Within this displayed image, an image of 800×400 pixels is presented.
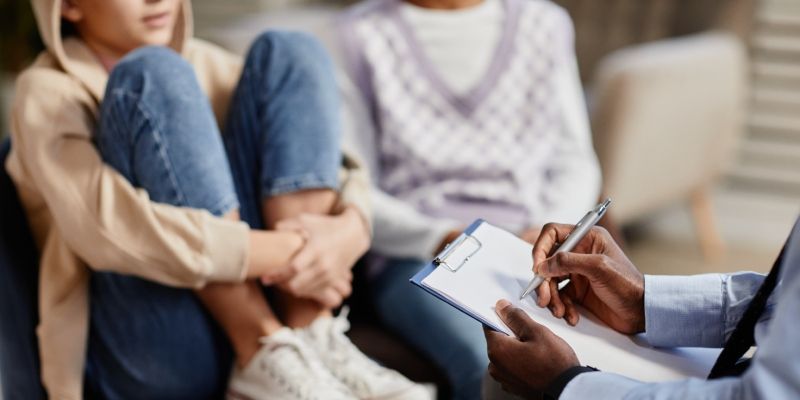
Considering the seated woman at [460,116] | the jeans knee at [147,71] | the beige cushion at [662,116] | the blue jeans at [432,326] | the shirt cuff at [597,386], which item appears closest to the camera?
the shirt cuff at [597,386]

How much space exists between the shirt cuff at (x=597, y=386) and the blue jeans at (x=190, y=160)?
1.33ft

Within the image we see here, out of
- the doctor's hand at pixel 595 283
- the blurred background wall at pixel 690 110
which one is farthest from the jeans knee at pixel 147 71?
the blurred background wall at pixel 690 110

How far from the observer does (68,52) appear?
3.19 ft

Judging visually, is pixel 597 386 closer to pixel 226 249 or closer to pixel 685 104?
pixel 226 249

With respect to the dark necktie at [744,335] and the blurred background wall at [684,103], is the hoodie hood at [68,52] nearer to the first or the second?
→ the dark necktie at [744,335]

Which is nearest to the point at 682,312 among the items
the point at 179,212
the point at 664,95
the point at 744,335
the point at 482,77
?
the point at 744,335

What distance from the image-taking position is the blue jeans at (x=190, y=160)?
2.92ft

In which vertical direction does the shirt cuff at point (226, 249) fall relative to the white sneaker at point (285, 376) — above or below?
above

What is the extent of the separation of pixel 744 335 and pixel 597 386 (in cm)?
11

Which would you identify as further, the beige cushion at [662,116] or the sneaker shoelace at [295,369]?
the beige cushion at [662,116]

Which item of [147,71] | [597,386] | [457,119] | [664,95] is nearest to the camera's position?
[597,386]

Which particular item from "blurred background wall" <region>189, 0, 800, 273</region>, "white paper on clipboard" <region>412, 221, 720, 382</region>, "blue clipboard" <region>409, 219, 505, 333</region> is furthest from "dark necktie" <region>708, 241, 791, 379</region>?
"blurred background wall" <region>189, 0, 800, 273</region>

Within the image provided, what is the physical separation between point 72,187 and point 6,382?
22cm

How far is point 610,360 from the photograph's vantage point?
71 cm
